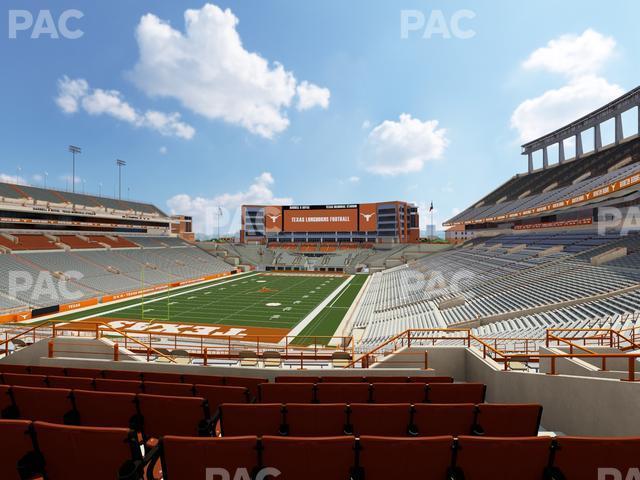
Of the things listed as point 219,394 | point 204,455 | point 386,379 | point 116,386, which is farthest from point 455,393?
point 116,386

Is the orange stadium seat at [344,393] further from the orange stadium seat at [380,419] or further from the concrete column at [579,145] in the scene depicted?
the concrete column at [579,145]

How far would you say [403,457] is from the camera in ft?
9.84

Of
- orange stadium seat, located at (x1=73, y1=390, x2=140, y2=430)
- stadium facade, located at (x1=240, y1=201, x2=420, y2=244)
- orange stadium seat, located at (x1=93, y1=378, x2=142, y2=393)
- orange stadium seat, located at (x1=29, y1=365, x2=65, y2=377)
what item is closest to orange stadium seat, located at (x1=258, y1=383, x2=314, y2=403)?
orange stadium seat, located at (x1=73, y1=390, x2=140, y2=430)

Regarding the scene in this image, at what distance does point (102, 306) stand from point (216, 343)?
20.5 metres

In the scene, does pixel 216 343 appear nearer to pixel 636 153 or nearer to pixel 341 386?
pixel 341 386

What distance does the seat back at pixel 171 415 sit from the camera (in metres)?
4.27

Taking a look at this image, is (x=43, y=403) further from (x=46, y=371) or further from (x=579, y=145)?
(x=579, y=145)

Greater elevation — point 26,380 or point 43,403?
point 43,403

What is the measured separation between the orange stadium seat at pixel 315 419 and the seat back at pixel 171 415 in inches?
45.4

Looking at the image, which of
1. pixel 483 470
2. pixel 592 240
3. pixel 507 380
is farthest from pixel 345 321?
pixel 483 470

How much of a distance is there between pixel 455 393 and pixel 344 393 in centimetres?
203

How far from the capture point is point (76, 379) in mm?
6117

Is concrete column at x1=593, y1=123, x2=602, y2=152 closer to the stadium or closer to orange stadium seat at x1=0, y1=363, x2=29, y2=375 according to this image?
the stadium

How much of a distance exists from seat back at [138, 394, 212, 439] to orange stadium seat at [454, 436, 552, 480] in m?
3.22
